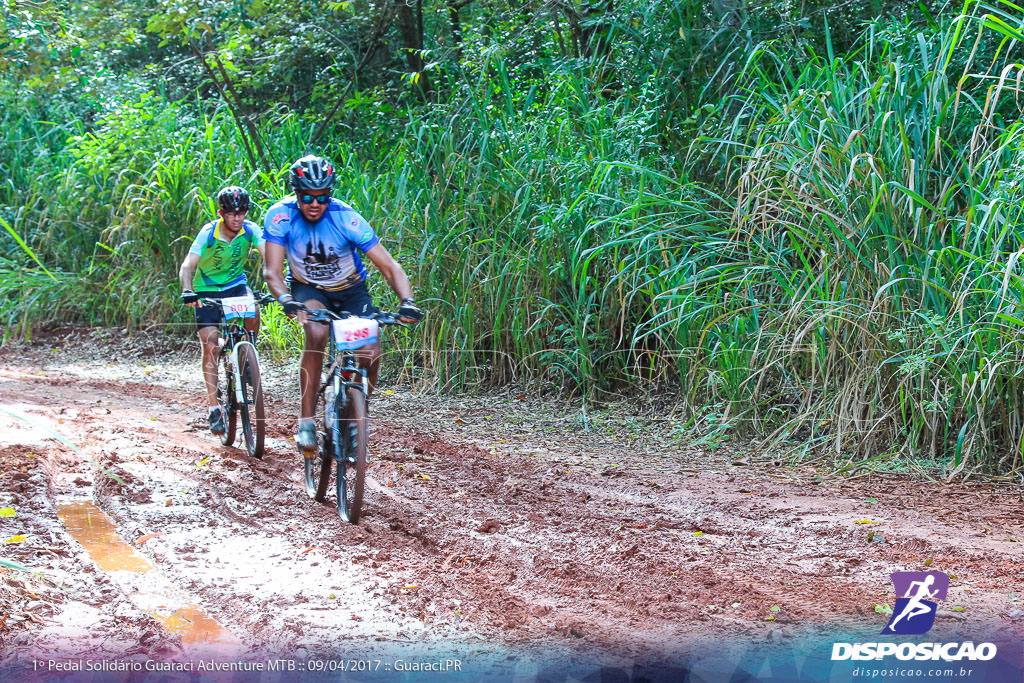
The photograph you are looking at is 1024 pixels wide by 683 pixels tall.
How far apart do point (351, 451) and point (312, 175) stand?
154cm

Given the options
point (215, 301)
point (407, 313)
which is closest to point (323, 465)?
point (407, 313)

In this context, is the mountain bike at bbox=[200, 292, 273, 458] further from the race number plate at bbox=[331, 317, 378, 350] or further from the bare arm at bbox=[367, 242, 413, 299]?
the race number plate at bbox=[331, 317, 378, 350]

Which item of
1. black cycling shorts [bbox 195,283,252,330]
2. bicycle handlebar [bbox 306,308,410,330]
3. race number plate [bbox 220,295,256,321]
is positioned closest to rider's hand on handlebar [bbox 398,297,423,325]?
bicycle handlebar [bbox 306,308,410,330]

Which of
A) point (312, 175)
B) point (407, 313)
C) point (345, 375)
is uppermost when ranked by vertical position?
point (312, 175)

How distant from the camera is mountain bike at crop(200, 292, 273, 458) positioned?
6.45m

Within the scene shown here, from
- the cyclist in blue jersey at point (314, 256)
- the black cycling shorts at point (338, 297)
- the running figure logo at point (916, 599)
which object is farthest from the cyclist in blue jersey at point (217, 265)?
the running figure logo at point (916, 599)

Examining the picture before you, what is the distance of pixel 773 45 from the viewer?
7676mm

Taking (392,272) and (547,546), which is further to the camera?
(392,272)

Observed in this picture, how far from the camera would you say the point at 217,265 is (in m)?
7.05

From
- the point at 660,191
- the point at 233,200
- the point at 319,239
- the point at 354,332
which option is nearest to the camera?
the point at 354,332

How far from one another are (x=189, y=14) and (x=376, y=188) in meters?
2.63

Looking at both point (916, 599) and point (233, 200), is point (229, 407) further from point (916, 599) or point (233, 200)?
point (916, 599)

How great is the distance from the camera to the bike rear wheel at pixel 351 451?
15.9 feet

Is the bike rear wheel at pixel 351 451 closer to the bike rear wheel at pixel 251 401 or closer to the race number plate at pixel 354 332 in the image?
the race number plate at pixel 354 332
